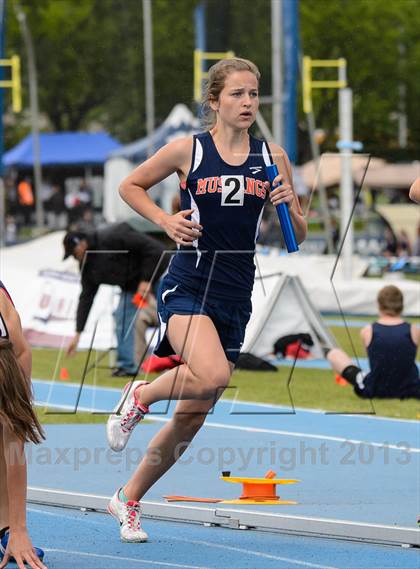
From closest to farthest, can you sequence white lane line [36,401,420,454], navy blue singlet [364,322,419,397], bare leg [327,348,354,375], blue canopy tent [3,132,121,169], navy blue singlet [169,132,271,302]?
navy blue singlet [169,132,271,302], white lane line [36,401,420,454], navy blue singlet [364,322,419,397], bare leg [327,348,354,375], blue canopy tent [3,132,121,169]

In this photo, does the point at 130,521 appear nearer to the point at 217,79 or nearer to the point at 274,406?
the point at 217,79

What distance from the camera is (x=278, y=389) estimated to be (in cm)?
1419

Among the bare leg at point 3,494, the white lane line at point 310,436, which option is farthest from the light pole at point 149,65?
the bare leg at point 3,494

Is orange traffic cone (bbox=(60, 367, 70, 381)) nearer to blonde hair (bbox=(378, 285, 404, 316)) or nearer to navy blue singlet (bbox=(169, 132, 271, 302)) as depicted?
blonde hair (bbox=(378, 285, 404, 316))

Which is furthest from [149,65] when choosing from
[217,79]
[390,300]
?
[217,79]

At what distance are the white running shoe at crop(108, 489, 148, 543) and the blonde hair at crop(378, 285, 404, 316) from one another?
669 cm

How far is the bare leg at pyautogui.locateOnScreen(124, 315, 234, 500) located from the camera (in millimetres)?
6346

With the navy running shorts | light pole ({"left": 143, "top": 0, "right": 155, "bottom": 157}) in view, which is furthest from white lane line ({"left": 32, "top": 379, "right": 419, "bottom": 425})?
light pole ({"left": 143, "top": 0, "right": 155, "bottom": 157})

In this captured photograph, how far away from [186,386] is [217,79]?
143 cm

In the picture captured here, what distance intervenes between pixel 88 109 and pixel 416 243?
29554 mm

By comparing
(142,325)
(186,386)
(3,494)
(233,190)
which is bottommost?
(142,325)

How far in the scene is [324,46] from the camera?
61000 millimetres

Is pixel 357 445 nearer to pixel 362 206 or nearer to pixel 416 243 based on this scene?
pixel 416 243

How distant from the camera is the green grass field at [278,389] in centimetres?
1248
